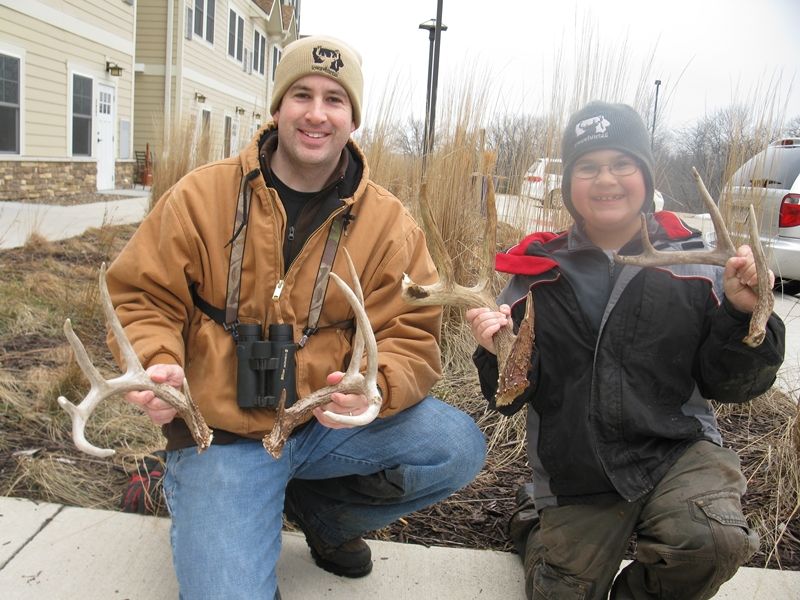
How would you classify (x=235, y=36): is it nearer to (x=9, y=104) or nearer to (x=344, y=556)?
(x=9, y=104)

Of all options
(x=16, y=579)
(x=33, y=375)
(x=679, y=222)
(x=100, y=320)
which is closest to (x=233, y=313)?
(x=16, y=579)

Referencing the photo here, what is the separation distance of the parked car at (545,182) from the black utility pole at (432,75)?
0.82m

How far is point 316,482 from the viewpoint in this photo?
8.46ft

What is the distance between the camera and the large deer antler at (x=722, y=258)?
6.20ft

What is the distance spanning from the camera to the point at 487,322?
2.19 m

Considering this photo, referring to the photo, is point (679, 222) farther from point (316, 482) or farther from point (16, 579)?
point (16, 579)

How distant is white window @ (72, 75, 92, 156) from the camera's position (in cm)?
1381

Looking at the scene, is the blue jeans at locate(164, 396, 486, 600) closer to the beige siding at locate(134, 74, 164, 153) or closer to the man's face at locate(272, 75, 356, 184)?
the man's face at locate(272, 75, 356, 184)

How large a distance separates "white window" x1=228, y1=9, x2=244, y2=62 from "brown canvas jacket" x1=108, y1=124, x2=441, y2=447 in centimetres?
2125

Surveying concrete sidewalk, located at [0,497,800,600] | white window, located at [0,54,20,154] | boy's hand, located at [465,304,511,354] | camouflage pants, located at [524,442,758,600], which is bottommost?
concrete sidewalk, located at [0,497,800,600]

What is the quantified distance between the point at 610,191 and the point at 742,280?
0.55 m

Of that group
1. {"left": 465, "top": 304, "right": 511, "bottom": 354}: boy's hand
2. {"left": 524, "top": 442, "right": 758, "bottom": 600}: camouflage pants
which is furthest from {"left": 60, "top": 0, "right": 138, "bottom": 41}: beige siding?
{"left": 524, "top": 442, "right": 758, "bottom": 600}: camouflage pants

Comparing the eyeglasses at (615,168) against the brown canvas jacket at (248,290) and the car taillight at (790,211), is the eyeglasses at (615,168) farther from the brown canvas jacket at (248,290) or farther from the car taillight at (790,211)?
the car taillight at (790,211)

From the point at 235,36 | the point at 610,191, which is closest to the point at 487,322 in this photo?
the point at 610,191
